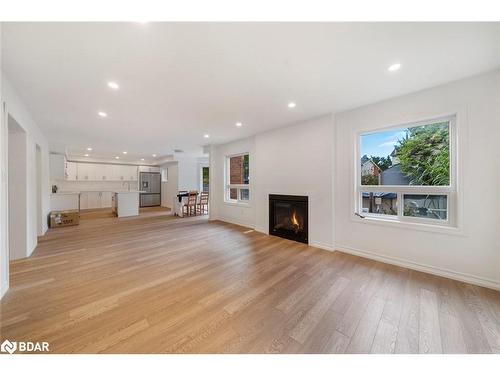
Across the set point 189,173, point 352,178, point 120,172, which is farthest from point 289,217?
point 120,172

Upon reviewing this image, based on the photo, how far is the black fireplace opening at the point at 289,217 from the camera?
3.77 m

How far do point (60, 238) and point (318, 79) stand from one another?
19.1ft

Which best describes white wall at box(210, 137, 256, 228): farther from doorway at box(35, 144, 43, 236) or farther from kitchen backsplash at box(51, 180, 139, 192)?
kitchen backsplash at box(51, 180, 139, 192)

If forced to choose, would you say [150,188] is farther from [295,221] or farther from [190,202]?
[295,221]

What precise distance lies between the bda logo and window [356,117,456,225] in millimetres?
4097

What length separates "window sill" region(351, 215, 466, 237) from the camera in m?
2.32

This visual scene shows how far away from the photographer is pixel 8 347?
1332 millimetres

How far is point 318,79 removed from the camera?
2.22 metres

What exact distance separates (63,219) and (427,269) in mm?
8073

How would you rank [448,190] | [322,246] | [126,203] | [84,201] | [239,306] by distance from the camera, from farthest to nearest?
1. [84,201]
2. [126,203]
3. [322,246]
4. [448,190]
5. [239,306]

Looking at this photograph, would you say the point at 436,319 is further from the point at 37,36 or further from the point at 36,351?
the point at 37,36

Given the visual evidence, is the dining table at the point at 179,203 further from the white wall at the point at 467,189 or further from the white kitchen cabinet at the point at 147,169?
the white wall at the point at 467,189

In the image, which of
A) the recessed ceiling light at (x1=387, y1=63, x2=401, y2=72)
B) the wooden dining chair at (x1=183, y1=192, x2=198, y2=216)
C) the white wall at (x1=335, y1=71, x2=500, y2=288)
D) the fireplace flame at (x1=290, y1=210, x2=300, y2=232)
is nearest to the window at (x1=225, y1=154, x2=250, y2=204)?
the fireplace flame at (x1=290, y1=210, x2=300, y2=232)

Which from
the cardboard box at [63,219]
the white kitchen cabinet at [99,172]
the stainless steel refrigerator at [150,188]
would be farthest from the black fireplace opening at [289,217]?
the white kitchen cabinet at [99,172]
